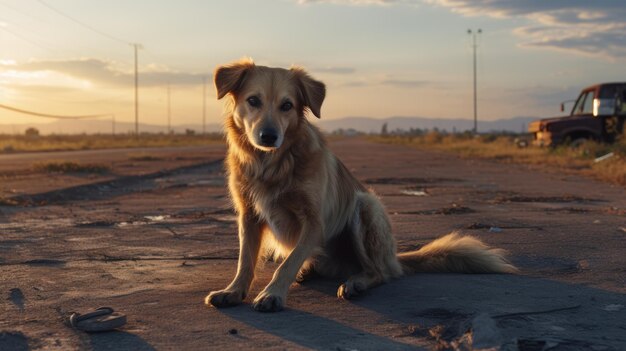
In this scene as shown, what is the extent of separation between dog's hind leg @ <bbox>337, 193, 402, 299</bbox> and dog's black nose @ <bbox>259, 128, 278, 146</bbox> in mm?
924

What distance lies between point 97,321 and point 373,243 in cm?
208

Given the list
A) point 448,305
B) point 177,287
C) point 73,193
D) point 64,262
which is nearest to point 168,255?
point 64,262

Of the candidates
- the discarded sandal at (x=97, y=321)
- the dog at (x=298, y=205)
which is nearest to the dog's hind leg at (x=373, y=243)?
the dog at (x=298, y=205)

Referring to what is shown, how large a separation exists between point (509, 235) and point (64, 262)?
A: 424 centimetres

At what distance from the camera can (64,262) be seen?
5.60 meters

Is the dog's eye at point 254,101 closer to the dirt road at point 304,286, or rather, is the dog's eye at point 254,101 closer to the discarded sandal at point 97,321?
the dirt road at point 304,286

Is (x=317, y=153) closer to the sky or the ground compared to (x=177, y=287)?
closer to the sky

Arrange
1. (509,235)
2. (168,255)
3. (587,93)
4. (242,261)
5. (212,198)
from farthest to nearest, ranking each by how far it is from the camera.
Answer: (587,93), (212,198), (509,235), (168,255), (242,261)

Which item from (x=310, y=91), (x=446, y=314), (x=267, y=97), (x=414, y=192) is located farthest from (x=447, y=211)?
(x=446, y=314)

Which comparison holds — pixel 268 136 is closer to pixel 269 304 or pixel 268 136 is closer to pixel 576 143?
pixel 269 304

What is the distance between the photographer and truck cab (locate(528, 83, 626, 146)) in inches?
867

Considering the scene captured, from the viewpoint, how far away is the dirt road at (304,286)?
3379mm

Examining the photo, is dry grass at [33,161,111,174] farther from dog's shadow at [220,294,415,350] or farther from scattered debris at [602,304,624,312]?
scattered debris at [602,304,624,312]

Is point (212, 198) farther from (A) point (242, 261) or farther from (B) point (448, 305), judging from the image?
(B) point (448, 305)
